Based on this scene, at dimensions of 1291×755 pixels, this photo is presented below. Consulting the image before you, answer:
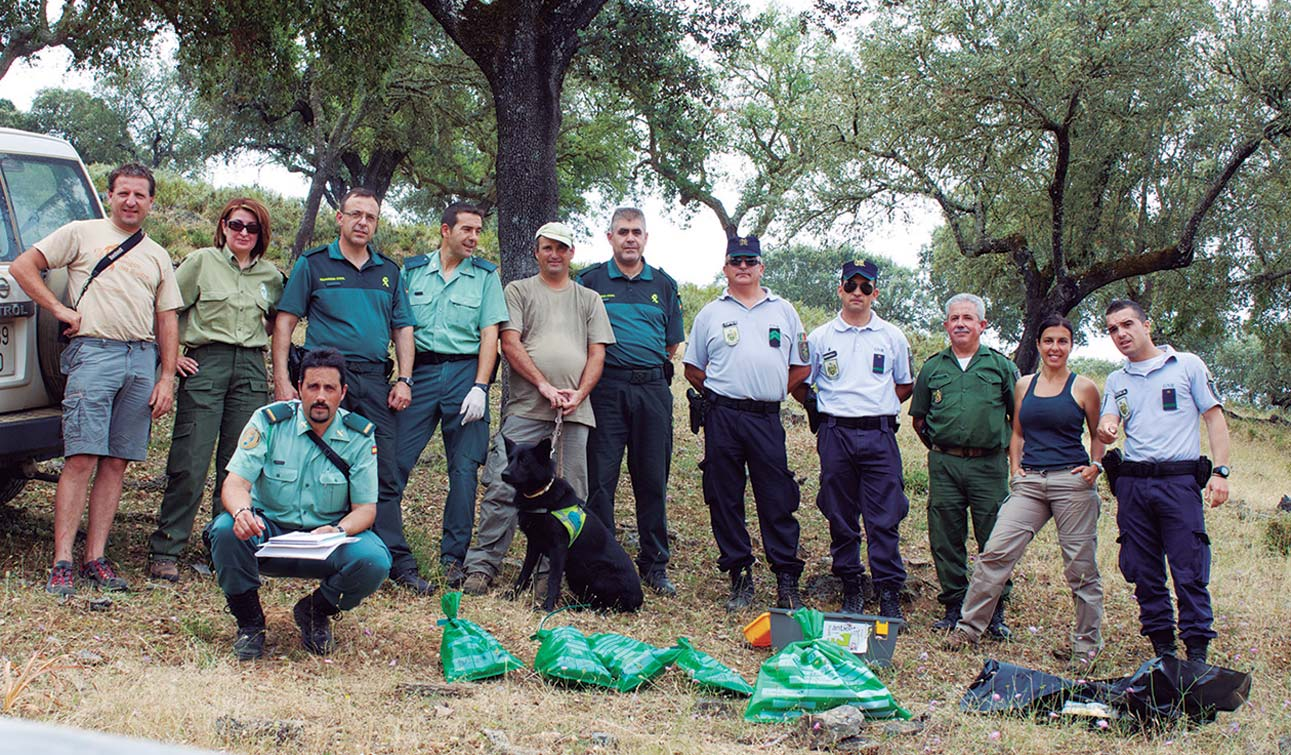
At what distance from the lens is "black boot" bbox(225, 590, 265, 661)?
4160 millimetres

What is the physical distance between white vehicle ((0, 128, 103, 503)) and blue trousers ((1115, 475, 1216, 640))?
5286 millimetres

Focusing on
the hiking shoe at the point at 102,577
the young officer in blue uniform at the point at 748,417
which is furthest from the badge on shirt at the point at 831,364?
the hiking shoe at the point at 102,577

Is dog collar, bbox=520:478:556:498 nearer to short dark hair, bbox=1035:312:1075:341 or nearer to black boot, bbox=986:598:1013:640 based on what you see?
black boot, bbox=986:598:1013:640

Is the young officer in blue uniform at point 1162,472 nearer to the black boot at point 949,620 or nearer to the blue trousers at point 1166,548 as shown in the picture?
the blue trousers at point 1166,548

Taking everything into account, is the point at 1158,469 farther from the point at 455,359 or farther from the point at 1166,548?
the point at 455,359

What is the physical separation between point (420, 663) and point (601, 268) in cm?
269

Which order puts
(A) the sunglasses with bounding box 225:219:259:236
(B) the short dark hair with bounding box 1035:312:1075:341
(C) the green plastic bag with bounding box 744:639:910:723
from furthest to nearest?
(B) the short dark hair with bounding box 1035:312:1075:341 → (A) the sunglasses with bounding box 225:219:259:236 → (C) the green plastic bag with bounding box 744:639:910:723

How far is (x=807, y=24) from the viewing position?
10062 millimetres

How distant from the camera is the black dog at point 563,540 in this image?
517cm

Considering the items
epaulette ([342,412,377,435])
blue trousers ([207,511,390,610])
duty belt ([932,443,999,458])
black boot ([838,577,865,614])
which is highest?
duty belt ([932,443,999,458])

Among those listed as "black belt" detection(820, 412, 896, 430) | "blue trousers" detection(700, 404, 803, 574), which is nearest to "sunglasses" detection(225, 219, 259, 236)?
"blue trousers" detection(700, 404, 803, 574)

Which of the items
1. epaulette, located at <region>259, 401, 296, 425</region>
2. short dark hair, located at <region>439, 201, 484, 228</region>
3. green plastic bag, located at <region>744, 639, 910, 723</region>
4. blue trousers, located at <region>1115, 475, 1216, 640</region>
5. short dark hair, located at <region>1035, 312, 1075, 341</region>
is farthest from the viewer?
short dark hair, located at <region>439, 201, 484, 228</region>

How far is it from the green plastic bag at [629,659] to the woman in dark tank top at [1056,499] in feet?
6.63

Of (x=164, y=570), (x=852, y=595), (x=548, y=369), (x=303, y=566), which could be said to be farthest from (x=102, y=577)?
(x=852, y=595)
